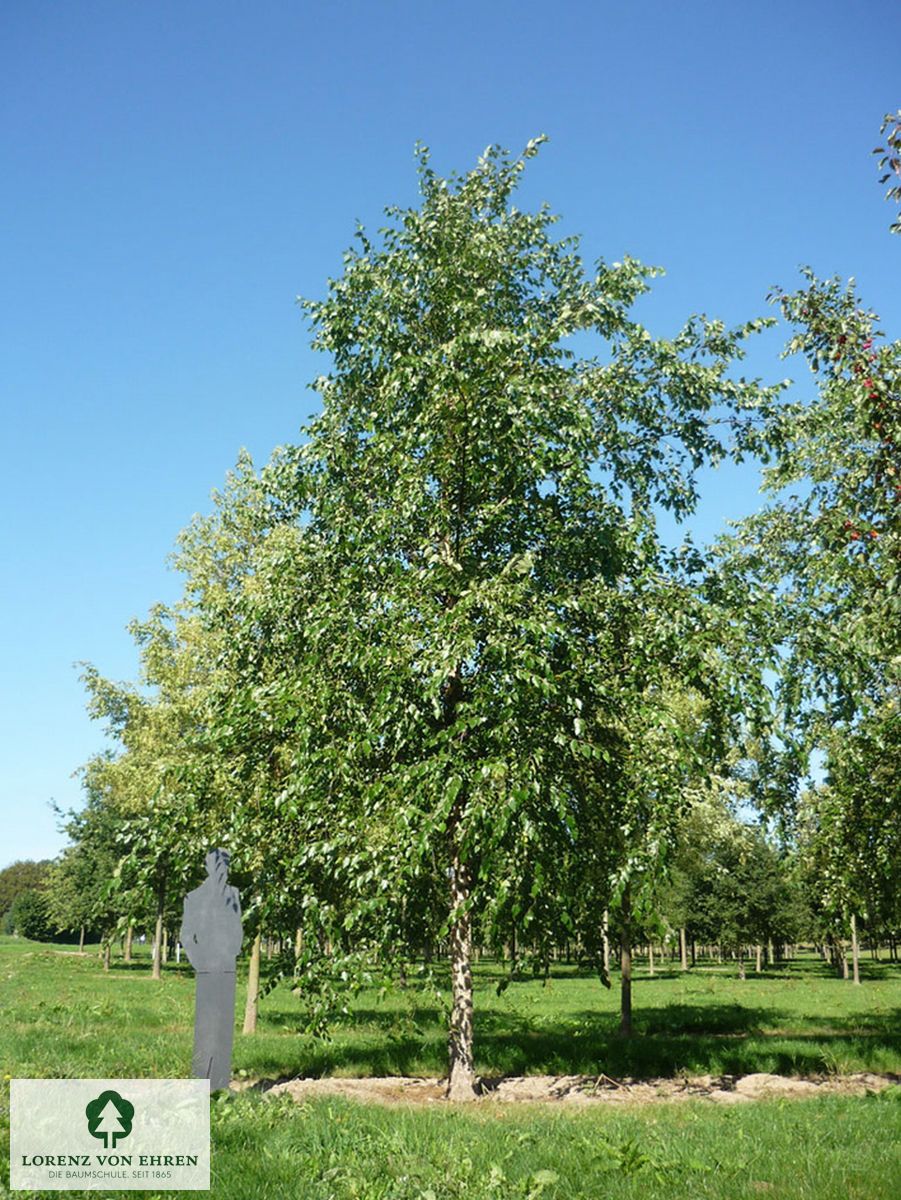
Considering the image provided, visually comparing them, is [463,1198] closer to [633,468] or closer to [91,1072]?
[91,1072]

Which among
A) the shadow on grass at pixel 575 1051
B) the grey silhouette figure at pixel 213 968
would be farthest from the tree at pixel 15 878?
the grey silhouette figure at pixel 213 968

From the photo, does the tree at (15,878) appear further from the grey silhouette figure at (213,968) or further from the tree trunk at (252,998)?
the grey silhouette figure at (213,968)

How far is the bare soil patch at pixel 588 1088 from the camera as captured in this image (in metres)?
12.4

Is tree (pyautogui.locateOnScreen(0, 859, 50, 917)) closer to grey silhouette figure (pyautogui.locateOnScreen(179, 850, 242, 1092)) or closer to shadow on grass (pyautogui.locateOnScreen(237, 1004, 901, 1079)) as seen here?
shadow on grass (pyautogui.locateOnScreen(237, 1004, 901, 1079))

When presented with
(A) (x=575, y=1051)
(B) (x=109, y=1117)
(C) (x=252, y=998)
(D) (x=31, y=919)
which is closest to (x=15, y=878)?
(D) (x=31, y=919)

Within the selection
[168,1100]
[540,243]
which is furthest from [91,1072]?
[540,243]

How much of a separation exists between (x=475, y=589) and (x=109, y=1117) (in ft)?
22.3

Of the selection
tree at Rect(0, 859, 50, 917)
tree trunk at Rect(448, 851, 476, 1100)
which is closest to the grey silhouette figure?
tree trunk at Rect(448, 851, 476, 1100)

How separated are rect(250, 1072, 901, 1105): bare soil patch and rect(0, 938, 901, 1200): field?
72cm

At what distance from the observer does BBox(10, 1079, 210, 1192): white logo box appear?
669 cm

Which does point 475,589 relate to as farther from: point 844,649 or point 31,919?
point 31,919

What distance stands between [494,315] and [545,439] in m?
4.43

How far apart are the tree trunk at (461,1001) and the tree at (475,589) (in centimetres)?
4

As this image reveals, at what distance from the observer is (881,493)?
7324mm
